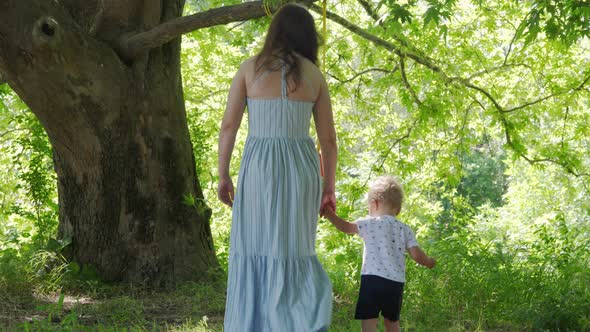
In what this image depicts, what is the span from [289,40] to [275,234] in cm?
92

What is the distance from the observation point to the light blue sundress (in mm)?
3678

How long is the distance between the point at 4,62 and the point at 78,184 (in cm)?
125

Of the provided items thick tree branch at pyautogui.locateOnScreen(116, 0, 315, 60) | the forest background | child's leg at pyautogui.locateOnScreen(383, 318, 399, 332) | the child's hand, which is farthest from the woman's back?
thick tree branch at pyautogui.locateOnScreen(116, 0, 315, 60)

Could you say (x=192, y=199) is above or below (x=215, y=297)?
above

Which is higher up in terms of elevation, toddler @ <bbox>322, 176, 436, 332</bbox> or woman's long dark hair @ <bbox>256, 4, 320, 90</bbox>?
woman's long dark hair @ <bbox>256, 4, 320, 90</bbox>

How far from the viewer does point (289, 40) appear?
3.74m

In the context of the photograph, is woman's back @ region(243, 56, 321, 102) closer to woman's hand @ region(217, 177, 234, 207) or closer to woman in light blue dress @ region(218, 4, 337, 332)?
woman in light blue dress @ region(218, 4, 337, 332)

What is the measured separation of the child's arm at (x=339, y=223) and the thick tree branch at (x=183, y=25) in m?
2.12

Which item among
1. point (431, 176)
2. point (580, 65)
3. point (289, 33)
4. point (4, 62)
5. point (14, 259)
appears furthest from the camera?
point (580, 65)

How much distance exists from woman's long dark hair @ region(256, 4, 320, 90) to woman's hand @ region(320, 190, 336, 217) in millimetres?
612

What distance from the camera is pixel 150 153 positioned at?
6.68 m

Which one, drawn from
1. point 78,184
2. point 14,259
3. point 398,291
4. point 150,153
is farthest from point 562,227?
point 14,259

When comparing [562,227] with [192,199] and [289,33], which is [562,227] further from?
[289,33]

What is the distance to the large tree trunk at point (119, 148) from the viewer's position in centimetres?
630
